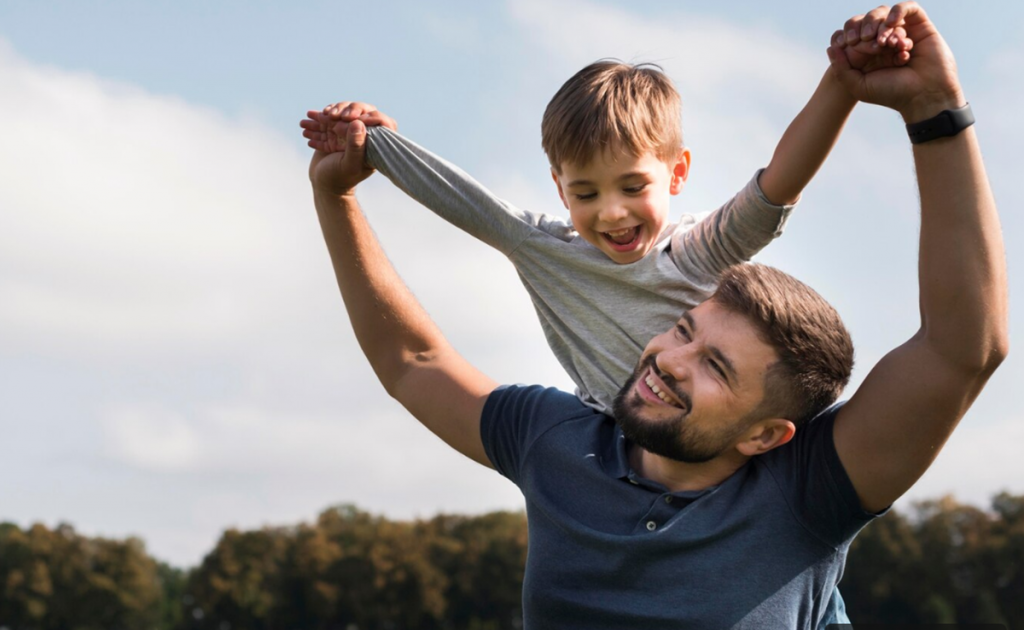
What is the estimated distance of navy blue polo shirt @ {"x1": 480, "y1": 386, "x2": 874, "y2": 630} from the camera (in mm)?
4285

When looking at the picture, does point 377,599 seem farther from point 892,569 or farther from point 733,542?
point 733,542

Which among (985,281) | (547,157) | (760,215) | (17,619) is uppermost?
(17,619)

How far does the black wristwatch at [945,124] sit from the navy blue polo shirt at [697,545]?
3.40 ft

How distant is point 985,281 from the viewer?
395 centimetres

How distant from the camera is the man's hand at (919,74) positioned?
3.96 m

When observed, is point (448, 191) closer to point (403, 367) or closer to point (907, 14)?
point (403, 367)

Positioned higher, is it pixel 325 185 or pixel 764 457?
pixel 325 185

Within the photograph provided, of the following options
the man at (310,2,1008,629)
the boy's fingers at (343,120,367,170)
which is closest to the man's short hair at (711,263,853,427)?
the man at (310,2,1008,629)

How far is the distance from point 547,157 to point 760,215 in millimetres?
1226

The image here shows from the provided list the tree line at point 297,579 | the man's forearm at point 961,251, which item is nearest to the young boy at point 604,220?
the man's forearm at point 961,251

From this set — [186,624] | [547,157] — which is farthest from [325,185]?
[186,624]

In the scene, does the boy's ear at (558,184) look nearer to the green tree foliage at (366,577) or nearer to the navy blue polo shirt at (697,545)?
the navy blue polo shirt at (697,545)

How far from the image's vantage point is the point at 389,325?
540 cm

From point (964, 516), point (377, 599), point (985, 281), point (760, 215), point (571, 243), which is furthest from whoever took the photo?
point (377, 599)
